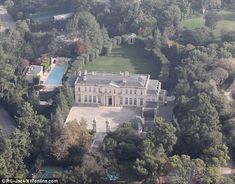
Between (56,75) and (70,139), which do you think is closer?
(70,139)

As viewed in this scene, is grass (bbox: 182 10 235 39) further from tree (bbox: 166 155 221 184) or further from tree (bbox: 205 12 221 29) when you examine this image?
tree (bbox: 166 155 221 184)

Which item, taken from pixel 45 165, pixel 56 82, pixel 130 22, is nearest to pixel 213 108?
pixel 45 165

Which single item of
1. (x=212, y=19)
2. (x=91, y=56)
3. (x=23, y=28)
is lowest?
(x=91, y=56)

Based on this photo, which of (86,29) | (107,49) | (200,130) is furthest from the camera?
(86,29)

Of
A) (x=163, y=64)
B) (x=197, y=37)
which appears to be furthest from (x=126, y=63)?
(x=197, y=37)

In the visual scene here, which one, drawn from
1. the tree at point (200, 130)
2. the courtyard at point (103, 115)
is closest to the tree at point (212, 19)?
the courtyard at point (103, 115)

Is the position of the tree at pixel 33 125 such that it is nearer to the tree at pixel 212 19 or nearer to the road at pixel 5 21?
the tree at pixel 212 19

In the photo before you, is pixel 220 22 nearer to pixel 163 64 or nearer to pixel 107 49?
pixel 163 64
